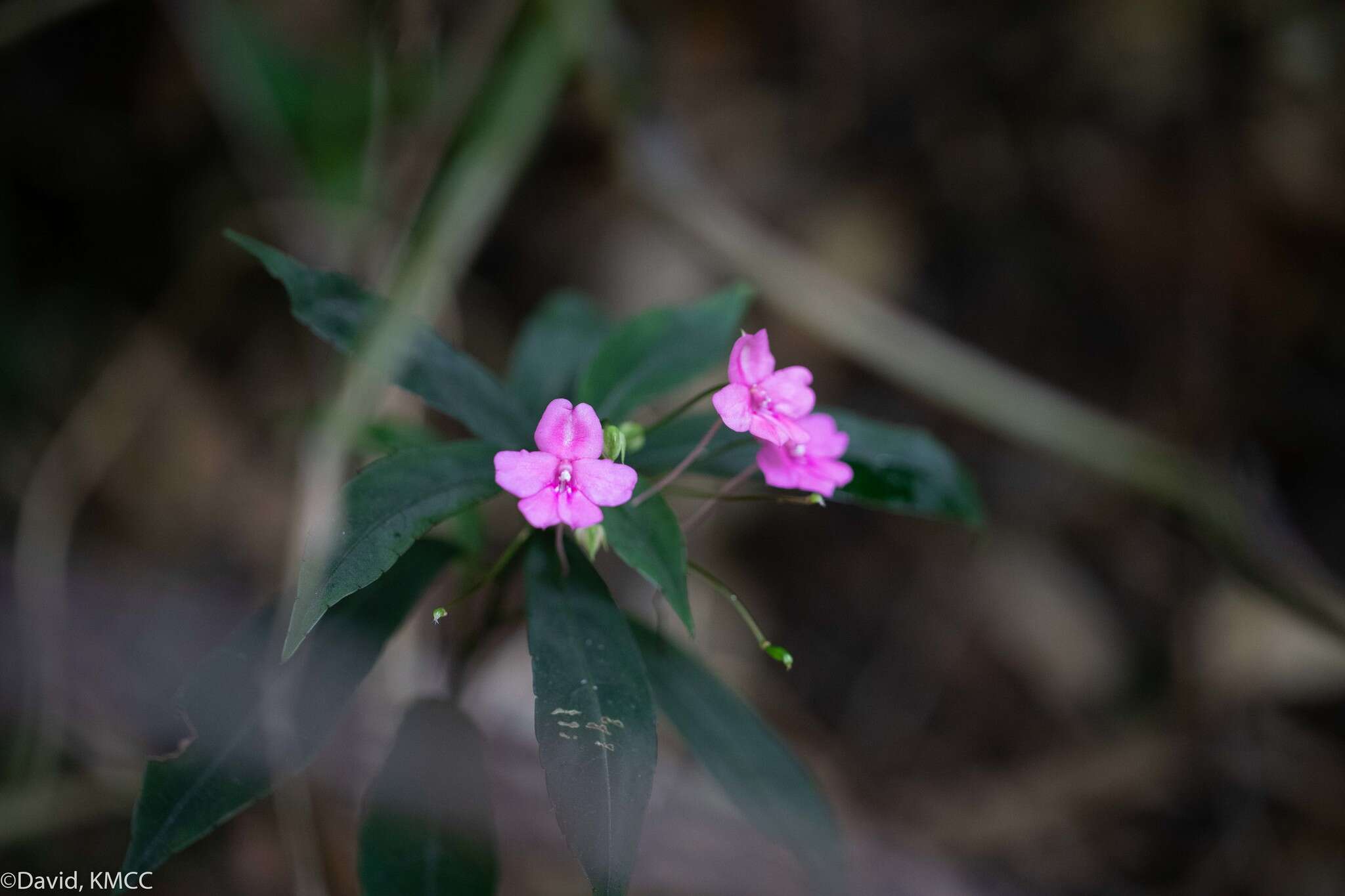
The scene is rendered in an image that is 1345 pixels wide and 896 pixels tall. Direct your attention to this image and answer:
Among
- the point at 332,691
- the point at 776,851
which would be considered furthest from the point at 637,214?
the point at 332,691

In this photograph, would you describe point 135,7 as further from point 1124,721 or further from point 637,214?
point 1124,721

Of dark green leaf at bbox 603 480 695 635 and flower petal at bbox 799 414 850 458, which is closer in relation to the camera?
dark green leaf at bbox 603 480 695 635

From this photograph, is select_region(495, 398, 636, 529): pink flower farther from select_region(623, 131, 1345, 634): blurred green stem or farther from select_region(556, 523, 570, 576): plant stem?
select_region(623, 131, 1345, 634): blurred green stem

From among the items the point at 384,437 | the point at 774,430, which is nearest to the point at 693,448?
the point at 774,430

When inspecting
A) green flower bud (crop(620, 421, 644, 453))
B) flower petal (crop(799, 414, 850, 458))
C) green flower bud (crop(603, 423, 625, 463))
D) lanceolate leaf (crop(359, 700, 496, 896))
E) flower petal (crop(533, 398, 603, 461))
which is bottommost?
lanceolate leaf (crop(359, 700, 496, 896))

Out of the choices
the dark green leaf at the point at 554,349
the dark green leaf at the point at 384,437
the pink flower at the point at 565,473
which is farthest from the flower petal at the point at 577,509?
the dark green leaf at the point at 384,437

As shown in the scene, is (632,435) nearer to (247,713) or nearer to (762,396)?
(762,396)

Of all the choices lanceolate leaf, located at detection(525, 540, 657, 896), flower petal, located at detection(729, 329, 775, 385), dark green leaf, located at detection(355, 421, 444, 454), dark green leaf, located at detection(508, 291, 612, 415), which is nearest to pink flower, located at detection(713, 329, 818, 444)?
flower petal, located at detection(729, 329, 775, 385)
